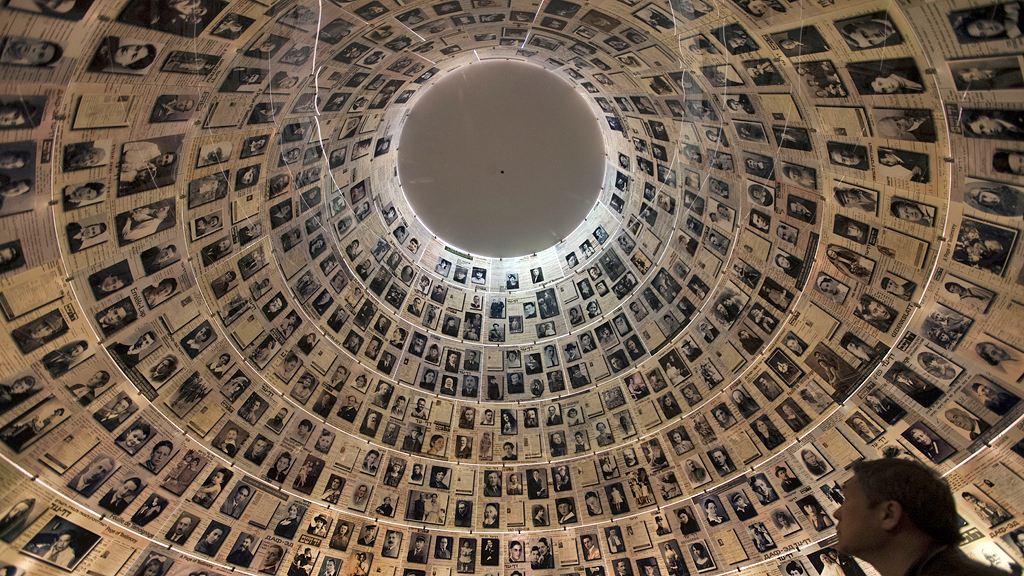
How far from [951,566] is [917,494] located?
0.60m

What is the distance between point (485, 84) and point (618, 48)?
18.4ft

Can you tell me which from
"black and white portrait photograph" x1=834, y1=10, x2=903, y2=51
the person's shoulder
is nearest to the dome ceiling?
"black and white portrait photograph" x1=834, y1=10, x2=903, y2=51

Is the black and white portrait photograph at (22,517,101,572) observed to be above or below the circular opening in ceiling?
below

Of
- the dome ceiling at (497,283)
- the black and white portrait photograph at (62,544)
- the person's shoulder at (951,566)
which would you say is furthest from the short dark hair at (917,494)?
the black and white portrait photograph at (62,544)

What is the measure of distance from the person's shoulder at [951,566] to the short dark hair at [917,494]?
0.14m

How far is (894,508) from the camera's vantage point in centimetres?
455

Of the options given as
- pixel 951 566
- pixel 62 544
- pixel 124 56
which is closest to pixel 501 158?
pixel 124 56

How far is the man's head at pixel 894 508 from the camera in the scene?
434cm

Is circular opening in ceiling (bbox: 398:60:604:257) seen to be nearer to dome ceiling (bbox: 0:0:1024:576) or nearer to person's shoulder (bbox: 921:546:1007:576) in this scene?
dome ceiling (bbox: 0:0:1024:576)

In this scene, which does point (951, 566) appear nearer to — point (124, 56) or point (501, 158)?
point (124, 56)

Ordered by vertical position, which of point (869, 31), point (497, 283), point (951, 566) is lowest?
point (951, 566)

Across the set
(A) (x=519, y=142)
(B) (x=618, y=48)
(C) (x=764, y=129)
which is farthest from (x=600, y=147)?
(C) (x=764, y=129)

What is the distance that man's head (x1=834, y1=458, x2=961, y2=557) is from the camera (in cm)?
434

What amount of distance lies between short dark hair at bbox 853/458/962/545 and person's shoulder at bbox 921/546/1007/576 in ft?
0.47
